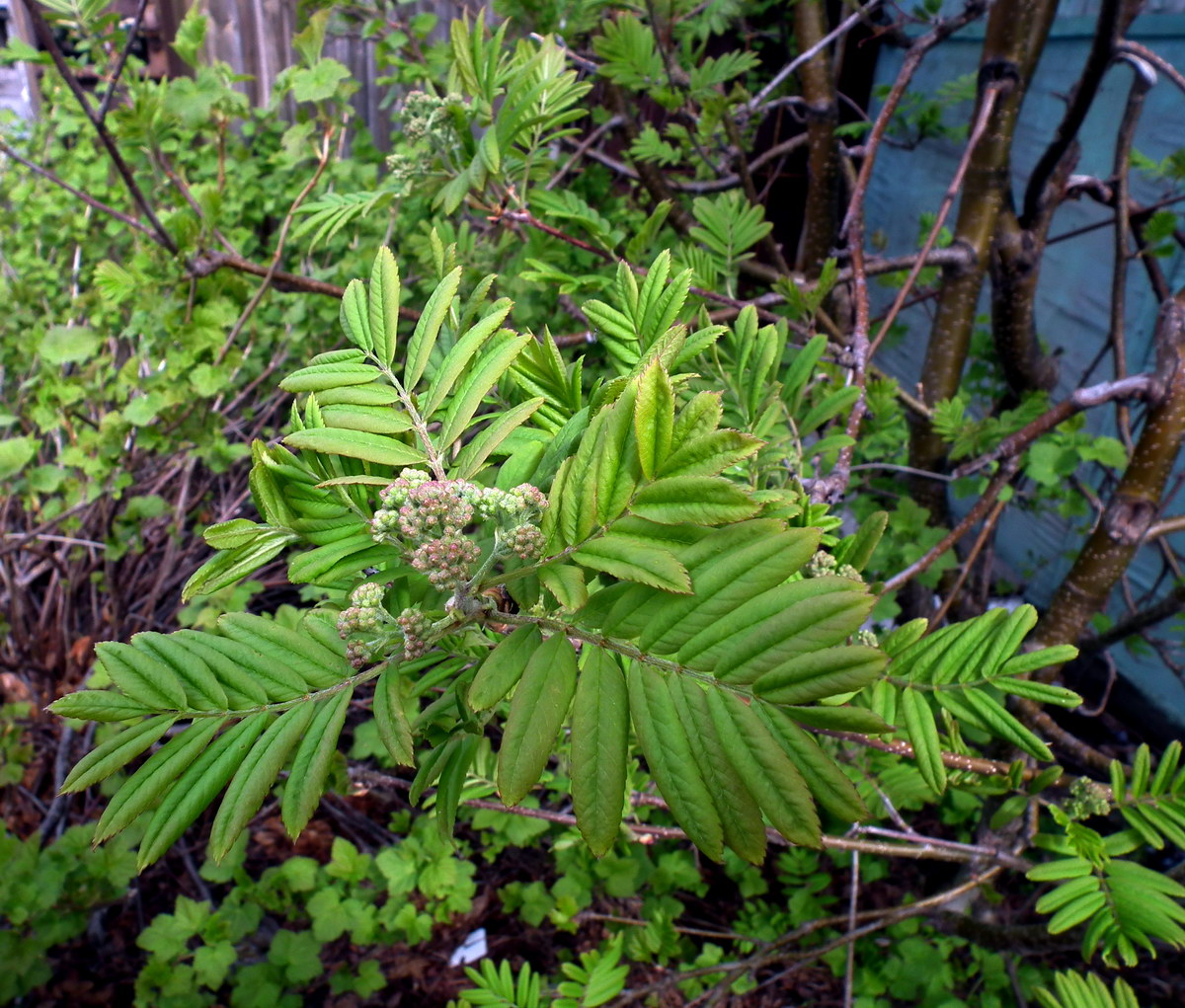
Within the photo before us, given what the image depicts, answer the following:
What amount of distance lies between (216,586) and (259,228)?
3456 millimetres

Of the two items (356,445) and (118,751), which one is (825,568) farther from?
(118,751)

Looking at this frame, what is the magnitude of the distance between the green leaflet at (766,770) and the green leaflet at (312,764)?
0.96 ft

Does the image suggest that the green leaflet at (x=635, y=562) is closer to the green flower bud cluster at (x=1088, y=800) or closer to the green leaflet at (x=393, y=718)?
the green leaflet at (x=393, y=718)

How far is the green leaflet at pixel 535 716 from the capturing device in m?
0.59

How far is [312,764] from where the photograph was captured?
64 cm

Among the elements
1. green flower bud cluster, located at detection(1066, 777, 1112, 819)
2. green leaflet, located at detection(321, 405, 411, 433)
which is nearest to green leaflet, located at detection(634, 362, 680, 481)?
green leaflet, located at detection(321, 405, 411, 433)

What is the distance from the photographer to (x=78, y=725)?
228cm

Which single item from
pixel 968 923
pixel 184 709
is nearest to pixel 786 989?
pixel 968 923

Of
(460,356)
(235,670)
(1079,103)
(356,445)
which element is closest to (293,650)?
(235,670)

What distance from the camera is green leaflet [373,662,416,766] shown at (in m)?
0.63

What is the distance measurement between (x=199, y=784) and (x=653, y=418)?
0.43 m

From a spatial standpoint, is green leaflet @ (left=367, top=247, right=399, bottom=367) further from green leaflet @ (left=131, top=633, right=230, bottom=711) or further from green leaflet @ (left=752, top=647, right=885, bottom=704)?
green leaflet @ (left=752, top=647, right=885, bottom=704)

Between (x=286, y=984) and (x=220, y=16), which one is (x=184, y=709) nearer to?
(x=286, y=984)

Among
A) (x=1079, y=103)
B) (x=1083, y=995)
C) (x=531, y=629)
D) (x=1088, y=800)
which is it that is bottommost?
(x=1083, y=995)
